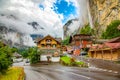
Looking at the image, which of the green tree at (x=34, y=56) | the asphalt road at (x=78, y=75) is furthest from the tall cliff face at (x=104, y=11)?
the asphalt road at (x=78, y=75)

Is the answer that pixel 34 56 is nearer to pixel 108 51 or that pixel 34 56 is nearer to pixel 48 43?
pixel 48 43

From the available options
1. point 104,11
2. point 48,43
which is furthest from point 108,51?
point 104,11

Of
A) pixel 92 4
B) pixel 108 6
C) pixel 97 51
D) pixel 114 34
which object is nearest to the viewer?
pixel 97 51

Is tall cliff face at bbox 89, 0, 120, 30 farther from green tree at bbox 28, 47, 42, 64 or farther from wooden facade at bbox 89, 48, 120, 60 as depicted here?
green tree at bbox 28, 47, 42, 64

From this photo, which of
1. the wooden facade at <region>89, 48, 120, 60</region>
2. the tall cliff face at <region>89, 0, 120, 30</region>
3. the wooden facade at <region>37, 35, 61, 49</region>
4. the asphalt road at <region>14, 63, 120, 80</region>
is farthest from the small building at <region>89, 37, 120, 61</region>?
the tall cliff face at <region>89, 0, 120, 30</region>

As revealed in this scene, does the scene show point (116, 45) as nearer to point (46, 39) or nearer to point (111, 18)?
point (46, 39)

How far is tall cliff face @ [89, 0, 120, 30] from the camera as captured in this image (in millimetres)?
130125

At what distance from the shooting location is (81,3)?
192 m

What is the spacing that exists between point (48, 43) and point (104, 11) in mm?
37810

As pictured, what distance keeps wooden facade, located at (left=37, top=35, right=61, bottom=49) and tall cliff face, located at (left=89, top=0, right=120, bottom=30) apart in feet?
97.7

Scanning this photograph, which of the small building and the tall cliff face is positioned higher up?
the tall cliff face

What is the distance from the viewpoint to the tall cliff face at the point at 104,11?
130125 mm

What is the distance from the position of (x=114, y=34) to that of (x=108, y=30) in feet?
15.3

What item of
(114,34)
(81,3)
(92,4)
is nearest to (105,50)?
(114,34)
